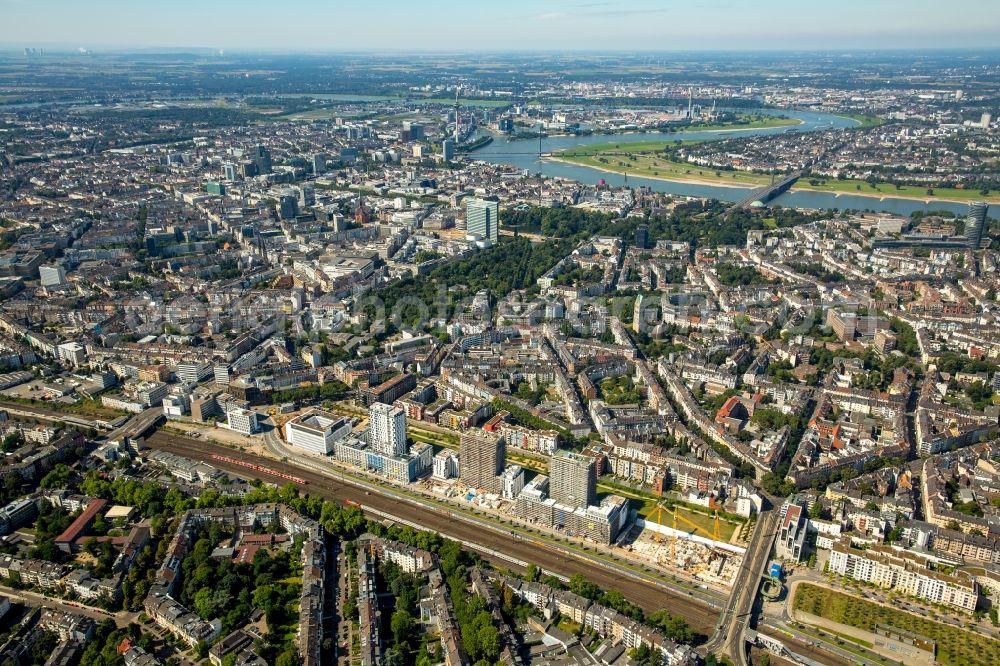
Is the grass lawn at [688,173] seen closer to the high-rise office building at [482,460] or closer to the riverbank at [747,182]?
the riverbank at [747,182]

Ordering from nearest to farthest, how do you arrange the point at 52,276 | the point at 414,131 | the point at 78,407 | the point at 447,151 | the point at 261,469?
the point at 261,469 < the point at 78,407 < the point at 52,276 < the point at 447,151 < the point at 414,131

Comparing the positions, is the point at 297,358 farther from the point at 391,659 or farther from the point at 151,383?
the point at 391,659

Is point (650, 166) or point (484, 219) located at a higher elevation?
point (484, 219)

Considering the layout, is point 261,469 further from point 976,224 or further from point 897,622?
point 976,224

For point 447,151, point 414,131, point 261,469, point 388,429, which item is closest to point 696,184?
point 447,151

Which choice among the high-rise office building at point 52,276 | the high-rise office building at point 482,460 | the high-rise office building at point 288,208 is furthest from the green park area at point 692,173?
the high-rise office building at point 482,460

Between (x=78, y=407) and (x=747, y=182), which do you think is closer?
(x=78, y=407)
